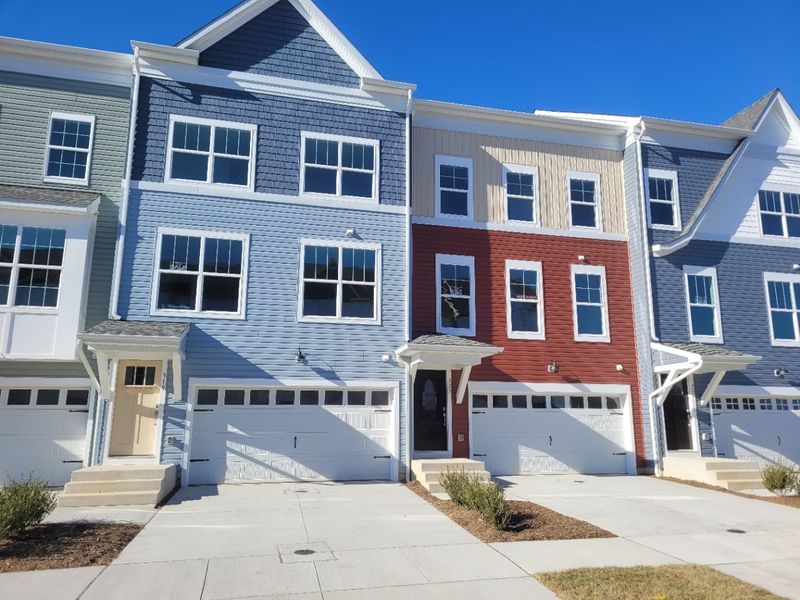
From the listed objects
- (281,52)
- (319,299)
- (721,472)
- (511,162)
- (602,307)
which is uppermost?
(281,52)

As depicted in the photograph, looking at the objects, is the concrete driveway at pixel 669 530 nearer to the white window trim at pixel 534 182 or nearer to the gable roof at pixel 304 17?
the white window trim at pixel 534 182

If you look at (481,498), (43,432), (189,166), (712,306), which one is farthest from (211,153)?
(712,306)

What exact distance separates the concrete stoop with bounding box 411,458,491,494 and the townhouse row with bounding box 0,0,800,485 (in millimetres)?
782

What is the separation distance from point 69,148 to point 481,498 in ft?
38.5

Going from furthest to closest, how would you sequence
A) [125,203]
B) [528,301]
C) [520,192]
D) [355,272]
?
[520,192] < [528,301] < [355,272] < [125,203]

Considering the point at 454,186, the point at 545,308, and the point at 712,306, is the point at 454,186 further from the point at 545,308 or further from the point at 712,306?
the point at 712,306

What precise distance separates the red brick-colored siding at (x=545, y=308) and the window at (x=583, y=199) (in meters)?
0.62

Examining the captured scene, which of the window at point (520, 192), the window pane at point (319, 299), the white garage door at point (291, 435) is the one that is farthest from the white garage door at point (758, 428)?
the window pane at point (319, 299)

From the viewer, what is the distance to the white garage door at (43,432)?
11.6 metres

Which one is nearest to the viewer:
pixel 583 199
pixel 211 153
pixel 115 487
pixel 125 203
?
pixel 115 487

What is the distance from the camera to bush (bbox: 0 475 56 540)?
699 cm

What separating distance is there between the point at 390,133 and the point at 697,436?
36.4ft

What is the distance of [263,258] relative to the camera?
12953 millimetres

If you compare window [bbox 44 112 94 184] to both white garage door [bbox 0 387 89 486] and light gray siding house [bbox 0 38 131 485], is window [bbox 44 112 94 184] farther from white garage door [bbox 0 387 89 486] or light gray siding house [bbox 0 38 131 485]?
white garage door [bbox 0 387 89 486]
